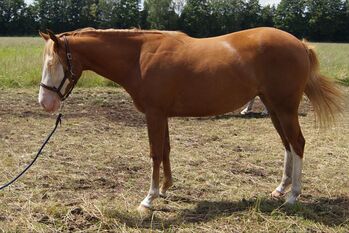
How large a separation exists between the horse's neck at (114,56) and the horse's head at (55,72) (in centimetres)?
19

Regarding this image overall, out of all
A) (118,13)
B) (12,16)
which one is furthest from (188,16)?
(12,16)

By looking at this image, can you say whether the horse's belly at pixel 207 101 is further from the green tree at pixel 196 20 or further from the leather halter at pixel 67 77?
the green tree at pixel 196 20

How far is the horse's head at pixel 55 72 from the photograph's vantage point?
13.2ft

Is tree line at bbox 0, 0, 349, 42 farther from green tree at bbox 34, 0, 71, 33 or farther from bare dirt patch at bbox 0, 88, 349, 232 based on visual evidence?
bare dirt patch at bbox 0, 88, 349, 232

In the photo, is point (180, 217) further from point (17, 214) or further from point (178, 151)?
point (178, 151)

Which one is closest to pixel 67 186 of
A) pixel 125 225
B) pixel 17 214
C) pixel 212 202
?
pixel 17 214

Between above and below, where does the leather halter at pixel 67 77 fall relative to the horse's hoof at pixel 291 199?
above

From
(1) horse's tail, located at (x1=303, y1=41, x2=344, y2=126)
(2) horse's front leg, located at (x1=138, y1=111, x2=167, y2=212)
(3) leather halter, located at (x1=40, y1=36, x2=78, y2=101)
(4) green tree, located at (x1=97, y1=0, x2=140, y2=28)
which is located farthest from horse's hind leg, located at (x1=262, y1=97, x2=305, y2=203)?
(4) green tree, located at (x1=97, y1=0, x2=140, y2=28)

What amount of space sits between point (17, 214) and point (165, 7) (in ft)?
215

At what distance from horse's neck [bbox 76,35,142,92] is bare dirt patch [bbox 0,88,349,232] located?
132cm

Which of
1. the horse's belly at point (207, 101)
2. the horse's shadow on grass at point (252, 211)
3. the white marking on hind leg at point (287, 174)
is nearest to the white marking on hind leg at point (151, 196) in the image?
the horse's shadow on grass at point (252, 211)

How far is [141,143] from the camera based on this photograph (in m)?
6.81

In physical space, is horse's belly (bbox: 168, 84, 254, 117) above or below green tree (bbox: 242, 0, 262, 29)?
below

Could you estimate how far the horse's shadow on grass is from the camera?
3994 millimetres
